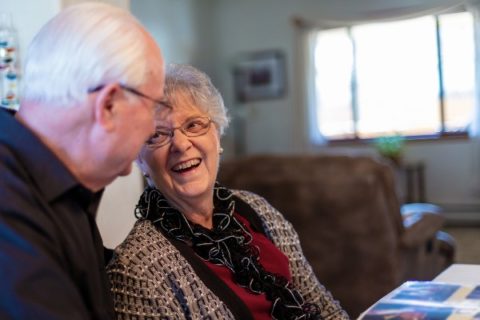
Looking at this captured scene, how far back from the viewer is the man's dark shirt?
78 cm

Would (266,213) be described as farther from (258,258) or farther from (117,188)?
(117,188)

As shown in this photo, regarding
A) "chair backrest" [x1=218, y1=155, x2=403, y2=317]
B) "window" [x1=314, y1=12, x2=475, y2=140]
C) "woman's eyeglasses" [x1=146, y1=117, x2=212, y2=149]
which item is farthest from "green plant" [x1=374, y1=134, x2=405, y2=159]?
"woman's eyeglasses" [x1=146, y1=117, x2=212, y2=149]

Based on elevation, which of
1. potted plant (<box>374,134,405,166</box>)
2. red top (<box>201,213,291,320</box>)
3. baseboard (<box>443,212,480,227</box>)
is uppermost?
red top (<box>201,213,291,320</box>)

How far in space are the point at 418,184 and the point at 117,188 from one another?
472cm

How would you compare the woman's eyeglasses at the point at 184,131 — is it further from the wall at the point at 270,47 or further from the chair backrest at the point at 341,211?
the wall at the point at 270,47

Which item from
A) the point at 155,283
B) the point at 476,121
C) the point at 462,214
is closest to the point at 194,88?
the point at 155,283

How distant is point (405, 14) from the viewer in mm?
6391

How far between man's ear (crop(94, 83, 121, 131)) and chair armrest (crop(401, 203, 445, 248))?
206 centimetres

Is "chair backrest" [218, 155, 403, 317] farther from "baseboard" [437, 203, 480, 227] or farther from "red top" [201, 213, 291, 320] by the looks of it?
"baseboard" [437, 203, 480, 227]

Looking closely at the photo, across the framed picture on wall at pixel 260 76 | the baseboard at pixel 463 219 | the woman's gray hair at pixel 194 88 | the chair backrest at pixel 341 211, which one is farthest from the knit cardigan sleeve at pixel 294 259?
the framed picture on wall at pixel 260 76

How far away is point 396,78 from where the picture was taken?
6488mm

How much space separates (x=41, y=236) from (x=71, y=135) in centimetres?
15

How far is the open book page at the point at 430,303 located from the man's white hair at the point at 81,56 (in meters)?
0.55

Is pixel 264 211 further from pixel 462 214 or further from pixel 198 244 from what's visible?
pixel 462 214
